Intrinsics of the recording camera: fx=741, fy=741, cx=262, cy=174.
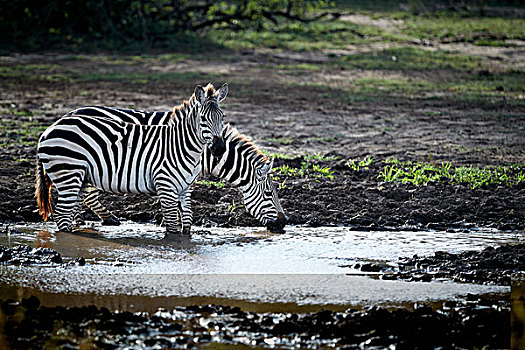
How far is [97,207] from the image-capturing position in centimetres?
873

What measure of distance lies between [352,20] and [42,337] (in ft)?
65.6

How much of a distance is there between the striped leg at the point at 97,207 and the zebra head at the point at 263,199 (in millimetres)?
1615

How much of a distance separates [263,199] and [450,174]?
136 inches

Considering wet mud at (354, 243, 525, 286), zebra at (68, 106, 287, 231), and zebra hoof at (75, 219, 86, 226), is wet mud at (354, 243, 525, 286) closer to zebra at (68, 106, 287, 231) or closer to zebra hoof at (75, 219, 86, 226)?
zebra at (68, 106, 287, 231)

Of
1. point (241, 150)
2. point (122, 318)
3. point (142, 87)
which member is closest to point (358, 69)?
point (142, 87)

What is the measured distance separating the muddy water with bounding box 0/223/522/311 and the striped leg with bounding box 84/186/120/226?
149 mm

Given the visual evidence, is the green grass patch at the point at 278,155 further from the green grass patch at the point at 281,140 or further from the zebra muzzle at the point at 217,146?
the zebra muzzle at the point at 217,146

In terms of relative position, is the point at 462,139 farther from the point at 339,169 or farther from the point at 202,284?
the point at 202,284

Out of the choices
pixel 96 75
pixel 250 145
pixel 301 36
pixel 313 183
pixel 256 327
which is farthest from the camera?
pixel 301 36

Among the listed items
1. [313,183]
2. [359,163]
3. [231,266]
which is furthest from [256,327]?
[359,163]

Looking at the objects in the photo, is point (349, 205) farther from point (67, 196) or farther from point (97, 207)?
point (67, 196)

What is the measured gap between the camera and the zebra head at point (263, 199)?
8.38 m

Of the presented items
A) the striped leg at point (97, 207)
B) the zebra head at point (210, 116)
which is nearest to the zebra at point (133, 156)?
the zebra head at point (210, 116)

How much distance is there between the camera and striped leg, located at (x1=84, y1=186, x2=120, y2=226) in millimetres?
8711
